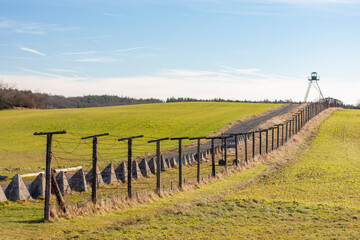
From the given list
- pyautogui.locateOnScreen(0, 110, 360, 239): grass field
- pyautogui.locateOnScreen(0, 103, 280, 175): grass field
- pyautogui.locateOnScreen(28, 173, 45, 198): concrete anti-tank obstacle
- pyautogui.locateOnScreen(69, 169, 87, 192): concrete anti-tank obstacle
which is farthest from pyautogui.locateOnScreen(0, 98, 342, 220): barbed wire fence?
pyautogui.locateOnScreen(0, 110, 360, 239): grass field

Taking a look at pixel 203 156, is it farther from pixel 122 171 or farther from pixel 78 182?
pixel 78 182

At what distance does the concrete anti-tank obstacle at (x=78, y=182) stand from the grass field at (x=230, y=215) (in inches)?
112

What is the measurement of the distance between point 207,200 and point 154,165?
10.5m

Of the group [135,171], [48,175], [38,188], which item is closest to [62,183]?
[38,188]

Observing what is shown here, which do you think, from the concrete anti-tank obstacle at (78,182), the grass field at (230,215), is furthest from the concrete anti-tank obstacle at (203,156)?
the concrete anti-tank obstacle at (78,182)

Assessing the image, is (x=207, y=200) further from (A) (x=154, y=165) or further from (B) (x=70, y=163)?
(B) (x=70, y=163)

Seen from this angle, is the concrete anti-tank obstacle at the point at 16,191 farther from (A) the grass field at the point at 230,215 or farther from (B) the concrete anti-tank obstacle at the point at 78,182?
(B) the concrete anti-tank obstacle at the point at 78,182

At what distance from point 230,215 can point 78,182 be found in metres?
8.32

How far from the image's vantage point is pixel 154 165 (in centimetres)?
2636

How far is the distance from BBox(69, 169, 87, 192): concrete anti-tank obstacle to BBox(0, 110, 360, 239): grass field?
2835mm

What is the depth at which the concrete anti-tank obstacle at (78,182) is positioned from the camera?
19.0 meters

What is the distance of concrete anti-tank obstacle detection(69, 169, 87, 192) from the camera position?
62.4 feet

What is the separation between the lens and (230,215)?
14.1 m

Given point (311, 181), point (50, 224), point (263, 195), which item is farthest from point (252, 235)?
point (311, 181)
